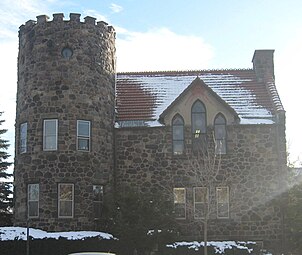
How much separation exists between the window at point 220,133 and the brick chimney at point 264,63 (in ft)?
15.3

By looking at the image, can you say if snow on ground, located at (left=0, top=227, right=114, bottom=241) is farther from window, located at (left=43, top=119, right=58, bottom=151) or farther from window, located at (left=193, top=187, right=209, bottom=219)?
window, located at (left=193, top=187, right=209, bottom=219)

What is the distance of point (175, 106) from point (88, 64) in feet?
16.3

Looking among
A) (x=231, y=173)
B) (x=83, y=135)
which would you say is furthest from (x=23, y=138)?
(x=231, y=173)

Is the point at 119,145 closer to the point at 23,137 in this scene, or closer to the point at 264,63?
the point at 23,137

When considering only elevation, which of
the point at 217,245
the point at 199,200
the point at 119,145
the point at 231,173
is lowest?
the point at 217,245

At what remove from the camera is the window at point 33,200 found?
89.0 ft

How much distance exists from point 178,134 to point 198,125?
44.4 inches

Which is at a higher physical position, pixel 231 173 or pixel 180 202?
pixel 231 173

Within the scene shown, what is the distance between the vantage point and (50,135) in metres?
27.7

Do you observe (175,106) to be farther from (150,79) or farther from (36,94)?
(36,94)

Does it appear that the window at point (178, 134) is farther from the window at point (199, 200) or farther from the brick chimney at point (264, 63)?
the brick chimney at point (264, 63)

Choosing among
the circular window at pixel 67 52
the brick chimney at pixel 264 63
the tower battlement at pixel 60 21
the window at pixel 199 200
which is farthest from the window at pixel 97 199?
the brick chimney at pixel 264 63

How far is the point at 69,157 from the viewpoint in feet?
89.8

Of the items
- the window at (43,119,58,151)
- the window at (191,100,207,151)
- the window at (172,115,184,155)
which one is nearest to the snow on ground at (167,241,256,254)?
the window at (172,115,184,155)
